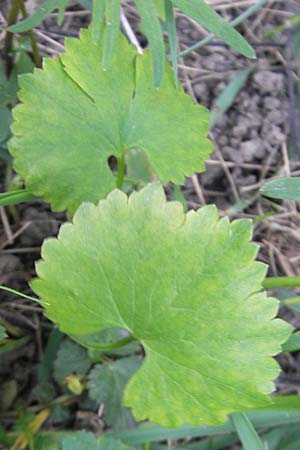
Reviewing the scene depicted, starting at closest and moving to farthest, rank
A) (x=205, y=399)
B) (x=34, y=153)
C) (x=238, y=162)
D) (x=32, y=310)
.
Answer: (x=205, y=399), (x=34, y=153), (x=32, y=310), (x=238, y=162)

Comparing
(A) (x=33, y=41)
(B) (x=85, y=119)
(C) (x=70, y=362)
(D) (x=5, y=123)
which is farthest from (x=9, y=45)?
(C) (x=70, y=362)

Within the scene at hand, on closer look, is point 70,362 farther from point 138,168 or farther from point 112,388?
point 138,168

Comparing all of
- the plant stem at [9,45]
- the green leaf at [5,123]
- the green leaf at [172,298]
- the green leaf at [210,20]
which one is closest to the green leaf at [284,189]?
the green leaf at [172,298]

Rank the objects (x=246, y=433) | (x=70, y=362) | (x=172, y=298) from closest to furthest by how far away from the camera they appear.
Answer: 1. (x=172, y=298)
2. (x=246, y=433)
3. (x=70, y=362)

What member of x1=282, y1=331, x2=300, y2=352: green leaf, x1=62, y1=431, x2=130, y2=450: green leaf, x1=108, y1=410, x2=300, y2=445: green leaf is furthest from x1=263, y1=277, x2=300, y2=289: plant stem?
x1=62, y1=431, x2=130, y2=450: green leaf

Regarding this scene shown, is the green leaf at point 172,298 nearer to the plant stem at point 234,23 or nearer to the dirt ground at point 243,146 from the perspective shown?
the dirt ground at point 243,146

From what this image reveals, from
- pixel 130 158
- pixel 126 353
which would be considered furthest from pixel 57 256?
pixel 130 158

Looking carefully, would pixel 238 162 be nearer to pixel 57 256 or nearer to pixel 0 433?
pixel 57 256
